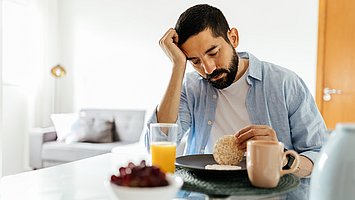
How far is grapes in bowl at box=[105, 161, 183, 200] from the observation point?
743 millimetres

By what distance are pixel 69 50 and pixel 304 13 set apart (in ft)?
8.91

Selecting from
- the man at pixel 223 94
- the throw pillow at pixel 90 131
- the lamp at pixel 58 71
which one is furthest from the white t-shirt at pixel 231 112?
the lamp at pixel 58 71

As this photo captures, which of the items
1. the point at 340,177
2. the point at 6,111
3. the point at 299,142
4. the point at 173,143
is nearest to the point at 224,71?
the point at 299,142

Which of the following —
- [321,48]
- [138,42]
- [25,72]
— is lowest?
[25,72]

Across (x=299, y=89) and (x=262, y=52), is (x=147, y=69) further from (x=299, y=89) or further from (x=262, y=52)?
(x=299, y=89)

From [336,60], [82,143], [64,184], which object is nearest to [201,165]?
[64,184]

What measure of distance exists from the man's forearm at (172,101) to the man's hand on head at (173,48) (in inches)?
1.5

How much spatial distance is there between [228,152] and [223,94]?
1.58 feet

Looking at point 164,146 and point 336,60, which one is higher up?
point 336,60

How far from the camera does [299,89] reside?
5.16 ft

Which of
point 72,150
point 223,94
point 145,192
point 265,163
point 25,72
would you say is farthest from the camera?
point 25,72

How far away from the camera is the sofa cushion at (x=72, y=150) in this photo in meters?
4.07

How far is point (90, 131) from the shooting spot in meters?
4.36

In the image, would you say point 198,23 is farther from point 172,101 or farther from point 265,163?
point 265,163
